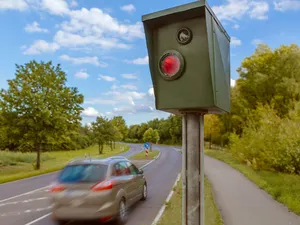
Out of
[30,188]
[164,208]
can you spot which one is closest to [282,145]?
[164,208]

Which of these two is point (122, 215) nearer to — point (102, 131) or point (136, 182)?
point (136, 182)

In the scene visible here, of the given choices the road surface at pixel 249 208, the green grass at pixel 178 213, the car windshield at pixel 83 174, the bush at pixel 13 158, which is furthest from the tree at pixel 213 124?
the car windshield at pixel 83 174

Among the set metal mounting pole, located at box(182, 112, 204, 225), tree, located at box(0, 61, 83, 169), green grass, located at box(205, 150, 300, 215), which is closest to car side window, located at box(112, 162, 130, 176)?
green grass, located at box(205, 150, 300, 215)

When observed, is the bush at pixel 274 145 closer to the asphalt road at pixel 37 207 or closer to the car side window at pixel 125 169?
the asphalt road at pixel 37 207

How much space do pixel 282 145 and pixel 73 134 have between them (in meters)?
15.9

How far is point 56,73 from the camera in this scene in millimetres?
23484

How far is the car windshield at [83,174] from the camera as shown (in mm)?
7090

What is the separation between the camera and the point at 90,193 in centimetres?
682

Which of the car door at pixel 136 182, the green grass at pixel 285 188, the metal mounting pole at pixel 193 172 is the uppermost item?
the metal mounting pole at pixel 193 172

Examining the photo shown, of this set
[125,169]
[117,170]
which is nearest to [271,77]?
[125,169]

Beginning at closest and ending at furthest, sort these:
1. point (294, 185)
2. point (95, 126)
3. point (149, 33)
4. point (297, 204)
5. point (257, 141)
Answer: point (149, 33) → point (297, 204) → point (294, 185) → point (257, 141) → point (95, 126)

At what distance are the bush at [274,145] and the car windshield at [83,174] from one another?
9272 millimetres

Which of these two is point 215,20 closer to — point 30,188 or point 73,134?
point 30,188

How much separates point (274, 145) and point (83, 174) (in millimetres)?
10752
